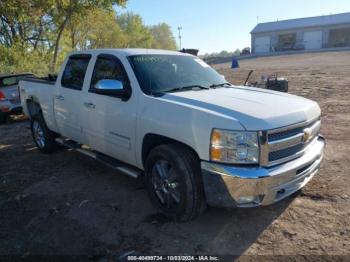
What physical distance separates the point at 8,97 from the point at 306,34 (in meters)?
62.7

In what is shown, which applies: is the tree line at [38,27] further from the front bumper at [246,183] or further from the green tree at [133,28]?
the green tree at [133,28]

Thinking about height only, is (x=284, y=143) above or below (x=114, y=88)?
below

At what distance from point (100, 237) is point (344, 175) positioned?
353 cm

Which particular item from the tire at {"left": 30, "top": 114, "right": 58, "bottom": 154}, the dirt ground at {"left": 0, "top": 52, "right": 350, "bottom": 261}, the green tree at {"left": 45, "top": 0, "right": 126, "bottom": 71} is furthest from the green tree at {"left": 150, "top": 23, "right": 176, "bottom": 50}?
the dirt ground at {"left": 0, "top": 52, "right": 350, "bottom": 261}

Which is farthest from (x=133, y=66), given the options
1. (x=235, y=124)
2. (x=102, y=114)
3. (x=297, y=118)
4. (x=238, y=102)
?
(x=297, y=118)

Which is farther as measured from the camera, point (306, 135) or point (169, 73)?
point (169, 73)

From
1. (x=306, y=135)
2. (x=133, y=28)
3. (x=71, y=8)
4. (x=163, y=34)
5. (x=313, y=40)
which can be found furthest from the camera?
(x=163, y=34)

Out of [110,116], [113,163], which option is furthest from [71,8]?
[113,163]

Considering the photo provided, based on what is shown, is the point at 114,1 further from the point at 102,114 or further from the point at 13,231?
the point at 13,231

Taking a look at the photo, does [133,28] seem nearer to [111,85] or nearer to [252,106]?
[111,85]

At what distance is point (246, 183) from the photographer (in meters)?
3.41

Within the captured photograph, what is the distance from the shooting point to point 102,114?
194 inches

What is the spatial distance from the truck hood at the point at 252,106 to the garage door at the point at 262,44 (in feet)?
223

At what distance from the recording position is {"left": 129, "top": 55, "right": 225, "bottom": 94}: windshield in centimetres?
451
